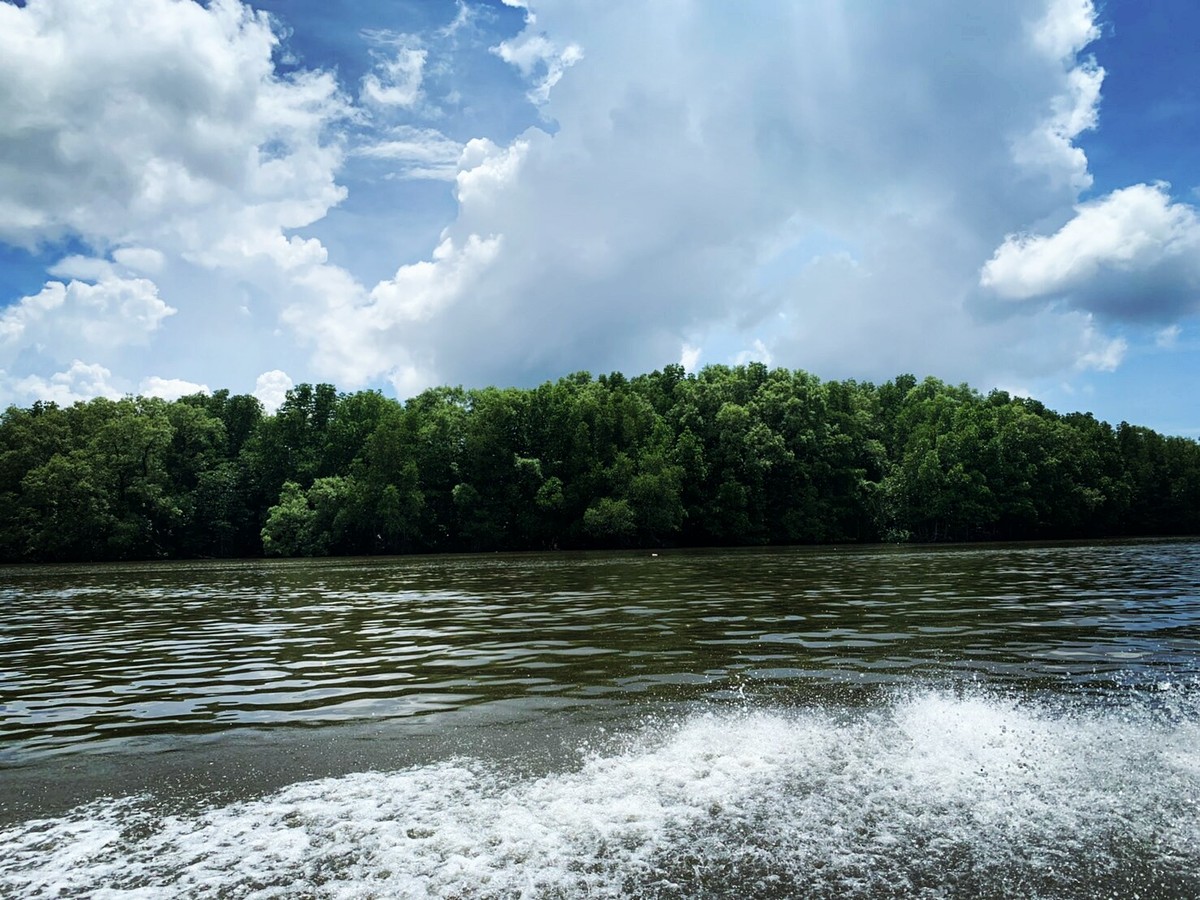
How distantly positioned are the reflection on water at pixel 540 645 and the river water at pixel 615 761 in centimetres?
11

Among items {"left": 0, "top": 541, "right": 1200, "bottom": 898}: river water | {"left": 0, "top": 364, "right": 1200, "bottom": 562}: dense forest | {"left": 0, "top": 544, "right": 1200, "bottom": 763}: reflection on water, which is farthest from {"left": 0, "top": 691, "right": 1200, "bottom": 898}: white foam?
{"left": 0, "top": 364, "right": 1200, "bottom": 562}: dense forest

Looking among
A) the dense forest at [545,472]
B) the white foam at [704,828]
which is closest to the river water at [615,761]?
the white foam at [704,828]

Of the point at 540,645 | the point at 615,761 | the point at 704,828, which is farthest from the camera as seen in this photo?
the point at 540,645

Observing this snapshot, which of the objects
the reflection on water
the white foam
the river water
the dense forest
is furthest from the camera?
the dense forest

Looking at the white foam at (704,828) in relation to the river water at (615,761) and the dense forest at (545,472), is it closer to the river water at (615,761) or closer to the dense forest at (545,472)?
the river water at (615,761)

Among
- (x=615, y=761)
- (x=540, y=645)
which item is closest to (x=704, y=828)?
(x=615, y=761)

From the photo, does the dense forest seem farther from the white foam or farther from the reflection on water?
the white foam

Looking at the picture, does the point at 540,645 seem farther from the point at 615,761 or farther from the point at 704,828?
the point at 704,828

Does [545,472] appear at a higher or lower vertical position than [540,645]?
higher

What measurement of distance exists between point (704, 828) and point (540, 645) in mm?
10390

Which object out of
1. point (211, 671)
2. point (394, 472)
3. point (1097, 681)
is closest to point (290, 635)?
point (211, 671)

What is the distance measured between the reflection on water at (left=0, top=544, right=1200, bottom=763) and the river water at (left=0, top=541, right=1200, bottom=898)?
113mm

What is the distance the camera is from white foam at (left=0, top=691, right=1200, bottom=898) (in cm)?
568

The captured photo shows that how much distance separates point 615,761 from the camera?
8.40m
